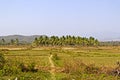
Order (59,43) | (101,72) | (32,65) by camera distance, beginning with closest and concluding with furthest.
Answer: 1. (101,72)
2. (32,65)
3. (59,43)

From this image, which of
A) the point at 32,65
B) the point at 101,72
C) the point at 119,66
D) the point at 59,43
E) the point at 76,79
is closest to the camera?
the point at 76,79

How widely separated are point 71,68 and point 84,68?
1.08m

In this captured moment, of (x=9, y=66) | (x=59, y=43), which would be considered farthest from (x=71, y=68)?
(x=59, y=43)

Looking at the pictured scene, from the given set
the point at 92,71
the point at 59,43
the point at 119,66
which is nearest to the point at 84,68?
the point at 92,71

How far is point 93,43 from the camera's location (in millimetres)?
135125

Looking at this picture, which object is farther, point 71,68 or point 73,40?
point 73,40

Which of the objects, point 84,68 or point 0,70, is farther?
point 84,68

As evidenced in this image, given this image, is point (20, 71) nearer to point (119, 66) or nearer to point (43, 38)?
point (119, 66)

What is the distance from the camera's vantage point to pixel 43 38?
13125cm

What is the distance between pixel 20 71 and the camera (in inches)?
993

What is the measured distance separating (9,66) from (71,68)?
5.10 m

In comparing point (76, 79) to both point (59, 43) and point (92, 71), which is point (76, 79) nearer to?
point (92, 71)

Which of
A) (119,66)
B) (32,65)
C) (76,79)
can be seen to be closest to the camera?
(76,79)

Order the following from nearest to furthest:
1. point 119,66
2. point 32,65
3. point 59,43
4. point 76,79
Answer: point 76,79 → point 119,66 → point 32,65 → point 59,43
